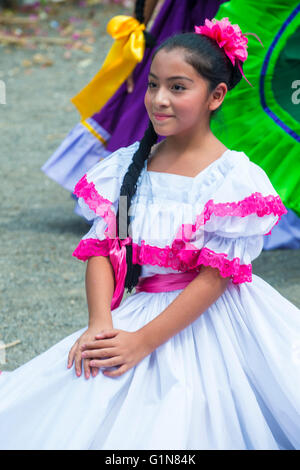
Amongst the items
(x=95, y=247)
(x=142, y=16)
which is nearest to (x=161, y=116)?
(x=95, y=247)

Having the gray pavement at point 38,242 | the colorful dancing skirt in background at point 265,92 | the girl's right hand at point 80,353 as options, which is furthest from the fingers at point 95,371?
the colorful dancing skirt in background at point 265,92

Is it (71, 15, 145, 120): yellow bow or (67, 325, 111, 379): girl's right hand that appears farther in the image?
(71, 15, 145, 120): yellow bow

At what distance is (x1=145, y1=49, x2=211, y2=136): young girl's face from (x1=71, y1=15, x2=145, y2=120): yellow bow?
1216mm

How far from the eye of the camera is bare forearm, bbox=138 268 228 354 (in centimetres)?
140

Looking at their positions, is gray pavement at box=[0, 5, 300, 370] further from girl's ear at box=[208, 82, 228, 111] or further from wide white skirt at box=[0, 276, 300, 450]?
girl's ear at box=[208, 82, 228, 111]

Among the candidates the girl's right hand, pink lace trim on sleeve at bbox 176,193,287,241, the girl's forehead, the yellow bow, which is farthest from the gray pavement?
the girl's forehead

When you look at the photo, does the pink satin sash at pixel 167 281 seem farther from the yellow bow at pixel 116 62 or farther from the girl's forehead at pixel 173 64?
the yellow bow at pixel 116 62

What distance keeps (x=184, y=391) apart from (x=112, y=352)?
155 mm

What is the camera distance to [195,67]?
142 cm

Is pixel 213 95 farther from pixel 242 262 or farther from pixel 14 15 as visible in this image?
pixel 14 15

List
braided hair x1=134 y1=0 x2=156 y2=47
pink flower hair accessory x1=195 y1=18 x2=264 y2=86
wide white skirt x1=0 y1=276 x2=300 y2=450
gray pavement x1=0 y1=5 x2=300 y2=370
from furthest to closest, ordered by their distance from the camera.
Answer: braided hair x1=134 y1=0 x2=156 y2=47 < gray pavement x1=0 y1=5 x2=300 y2=370 < pink flower hair accessory x1=195 y1=18 x2=264 y2=86 < wide white skirt x1=0 y1=276 x2=300 y2=450

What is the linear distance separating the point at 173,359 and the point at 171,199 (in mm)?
322

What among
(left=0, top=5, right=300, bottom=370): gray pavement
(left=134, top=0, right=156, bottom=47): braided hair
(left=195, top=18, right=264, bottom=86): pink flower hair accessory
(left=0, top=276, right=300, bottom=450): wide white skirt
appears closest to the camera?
(left=0, top=276, right=300, bottom=450): wide white skirt
